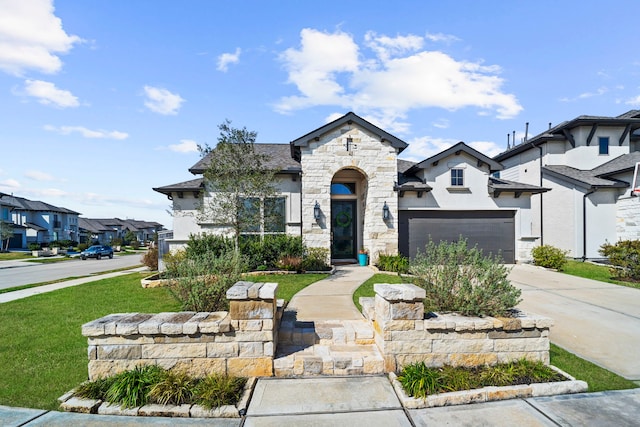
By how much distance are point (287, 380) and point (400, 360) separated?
1.44 metres

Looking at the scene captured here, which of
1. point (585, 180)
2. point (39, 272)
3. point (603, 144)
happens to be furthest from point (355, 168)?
point (39, 272)

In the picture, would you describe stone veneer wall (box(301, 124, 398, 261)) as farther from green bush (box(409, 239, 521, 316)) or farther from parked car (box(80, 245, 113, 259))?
parked car (box(80, 245, 113, 259))

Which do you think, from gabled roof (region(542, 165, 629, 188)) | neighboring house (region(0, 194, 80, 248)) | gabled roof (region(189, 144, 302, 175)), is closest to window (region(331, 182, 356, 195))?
gabled roof (region(189, 144, 302, 175))

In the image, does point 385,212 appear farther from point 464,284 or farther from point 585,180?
point 585,180

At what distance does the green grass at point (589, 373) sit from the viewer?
139 inches

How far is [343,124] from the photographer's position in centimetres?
1265

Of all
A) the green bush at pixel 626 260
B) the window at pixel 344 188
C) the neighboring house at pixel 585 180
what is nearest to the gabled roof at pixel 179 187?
the window at pixel 344 188

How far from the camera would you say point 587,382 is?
11.8 feet

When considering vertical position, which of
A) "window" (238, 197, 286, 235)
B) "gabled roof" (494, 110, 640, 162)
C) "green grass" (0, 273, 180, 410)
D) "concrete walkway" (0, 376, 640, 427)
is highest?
"gabled roof" (494, 110, 640, 162)

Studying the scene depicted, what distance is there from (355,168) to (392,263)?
430 centimetres

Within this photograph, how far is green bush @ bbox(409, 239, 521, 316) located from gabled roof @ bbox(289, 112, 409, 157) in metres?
8.47

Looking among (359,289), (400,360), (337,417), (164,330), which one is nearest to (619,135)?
(359,289)

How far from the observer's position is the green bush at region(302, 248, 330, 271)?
1139 centimetres

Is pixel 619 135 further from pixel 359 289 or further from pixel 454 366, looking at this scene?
pixel 454 366
